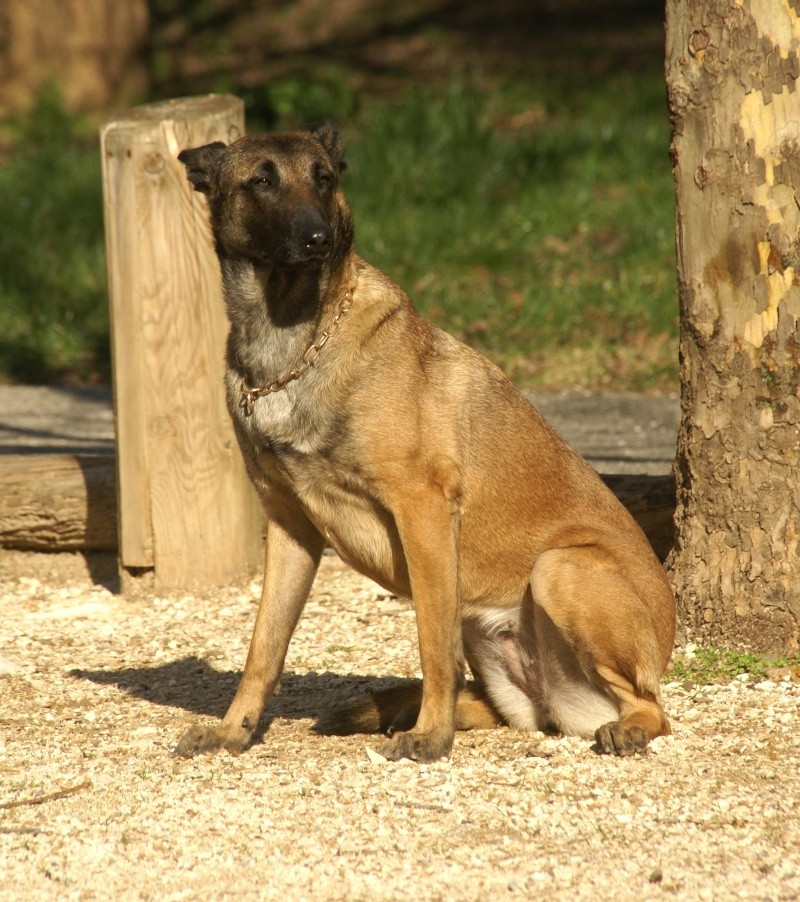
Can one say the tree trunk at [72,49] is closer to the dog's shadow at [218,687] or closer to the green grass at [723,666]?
the dog's shadow at [218,687]

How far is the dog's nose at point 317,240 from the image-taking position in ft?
12.7

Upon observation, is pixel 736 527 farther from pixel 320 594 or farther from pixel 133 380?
pixel 133 380

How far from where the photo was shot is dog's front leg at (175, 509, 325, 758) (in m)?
4.29

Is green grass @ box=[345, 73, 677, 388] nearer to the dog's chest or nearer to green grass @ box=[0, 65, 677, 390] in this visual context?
green grass @ box=[0, 65, 677, 390]

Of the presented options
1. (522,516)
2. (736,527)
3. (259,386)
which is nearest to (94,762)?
(259,386)

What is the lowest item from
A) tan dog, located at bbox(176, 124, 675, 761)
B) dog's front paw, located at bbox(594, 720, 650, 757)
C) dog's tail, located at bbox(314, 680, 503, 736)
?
dog's tail, located at bbox(314, 680, 503, 736)

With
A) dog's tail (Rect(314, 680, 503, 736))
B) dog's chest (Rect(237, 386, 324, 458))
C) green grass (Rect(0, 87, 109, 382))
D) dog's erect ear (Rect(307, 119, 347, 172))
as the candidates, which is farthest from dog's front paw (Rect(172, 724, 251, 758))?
green grass (Rect(0, 87, 109, 382))

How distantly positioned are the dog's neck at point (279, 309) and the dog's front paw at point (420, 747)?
1.19 metres

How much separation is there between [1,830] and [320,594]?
2.48 meters

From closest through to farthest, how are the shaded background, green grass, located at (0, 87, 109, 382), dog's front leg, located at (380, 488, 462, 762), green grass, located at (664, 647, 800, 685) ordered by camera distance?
dog's front leg, located at (380, 488, 462, 762), green grass, located at (664, 647, 800, 685), the shaded background, green grass, located at (0, 87, 109, 382)

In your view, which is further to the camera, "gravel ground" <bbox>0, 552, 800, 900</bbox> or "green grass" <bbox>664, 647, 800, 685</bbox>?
"green grass" <bbox>664, 647, 800, 685</bbox>

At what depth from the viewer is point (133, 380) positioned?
5.72 meters

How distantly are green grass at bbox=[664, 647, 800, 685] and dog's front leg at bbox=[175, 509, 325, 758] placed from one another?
136 cm

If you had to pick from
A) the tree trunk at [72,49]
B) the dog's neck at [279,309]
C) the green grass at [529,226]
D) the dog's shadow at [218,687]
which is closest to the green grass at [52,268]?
the tree trunk at [72,49]
